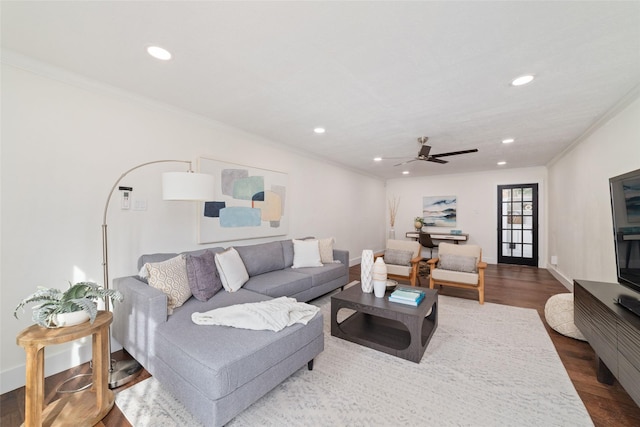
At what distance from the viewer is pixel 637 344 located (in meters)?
1.37

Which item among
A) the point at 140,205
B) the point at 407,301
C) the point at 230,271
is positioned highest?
the point at 140,205

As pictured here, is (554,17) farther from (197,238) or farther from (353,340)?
(197,238)

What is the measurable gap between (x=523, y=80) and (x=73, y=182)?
154 inches

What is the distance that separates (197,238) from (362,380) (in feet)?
7.60

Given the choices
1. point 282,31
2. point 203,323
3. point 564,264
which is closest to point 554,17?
point 282,31

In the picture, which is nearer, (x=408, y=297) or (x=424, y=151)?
(x=408, y=297)

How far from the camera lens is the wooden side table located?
141 centimetres

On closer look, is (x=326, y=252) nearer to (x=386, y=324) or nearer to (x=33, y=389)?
(x=386, y=324)

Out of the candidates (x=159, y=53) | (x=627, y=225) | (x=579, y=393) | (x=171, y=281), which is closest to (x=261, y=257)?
(x=171, y=281)

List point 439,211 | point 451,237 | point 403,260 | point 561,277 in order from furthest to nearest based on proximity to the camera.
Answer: point 439,211, point 451,237, point 561,277, point 403,260

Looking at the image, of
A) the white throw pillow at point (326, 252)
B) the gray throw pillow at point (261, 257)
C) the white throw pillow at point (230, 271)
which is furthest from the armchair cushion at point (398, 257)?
the white throw pillow at point (230, 271)

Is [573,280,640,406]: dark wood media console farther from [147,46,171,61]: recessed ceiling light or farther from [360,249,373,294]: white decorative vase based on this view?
[147,46,171,61]: recessed ceiling light

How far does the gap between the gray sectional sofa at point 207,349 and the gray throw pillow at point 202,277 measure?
75 mm

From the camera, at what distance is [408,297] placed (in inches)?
98.3
